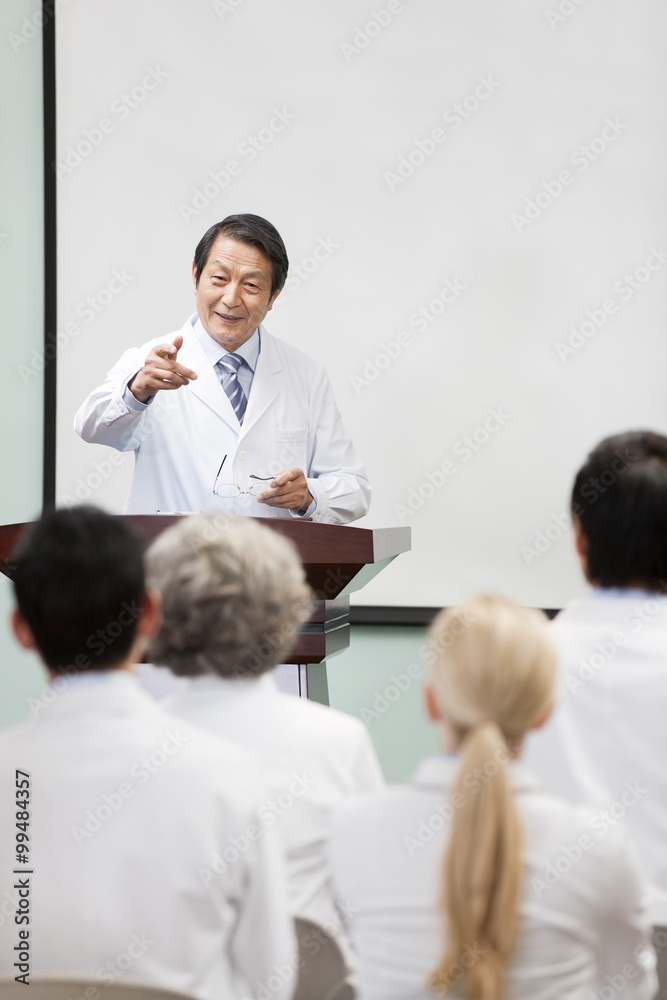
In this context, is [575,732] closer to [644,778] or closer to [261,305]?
[644,778]

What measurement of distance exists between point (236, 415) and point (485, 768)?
195cm

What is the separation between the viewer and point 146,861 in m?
1.01

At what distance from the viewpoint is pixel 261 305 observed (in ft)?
8.86

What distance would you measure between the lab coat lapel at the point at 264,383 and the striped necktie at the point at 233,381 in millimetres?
44

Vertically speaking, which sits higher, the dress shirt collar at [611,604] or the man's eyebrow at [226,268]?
the man's eyebrow at [226,268]

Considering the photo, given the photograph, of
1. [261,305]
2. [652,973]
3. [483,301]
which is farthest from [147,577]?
[483,301]

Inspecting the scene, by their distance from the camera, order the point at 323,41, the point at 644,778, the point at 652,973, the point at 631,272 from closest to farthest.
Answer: the point at 652,973, the point at 644,778, the point at 631,272, the point at 323,41

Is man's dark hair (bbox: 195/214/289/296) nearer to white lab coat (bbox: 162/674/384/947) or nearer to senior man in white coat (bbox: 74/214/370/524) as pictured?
senior man in white coat (bbox: 74/214/370/524)

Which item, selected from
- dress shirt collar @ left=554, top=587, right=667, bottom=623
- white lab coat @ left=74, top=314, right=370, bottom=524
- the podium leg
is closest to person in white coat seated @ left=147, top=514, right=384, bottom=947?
dress shirt collar @ left=554, top=587, right=667, bottom=623

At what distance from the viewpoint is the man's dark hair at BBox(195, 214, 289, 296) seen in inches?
105

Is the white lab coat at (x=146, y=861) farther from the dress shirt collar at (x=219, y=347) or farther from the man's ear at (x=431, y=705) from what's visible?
the dress shirt collar at (x=219, y=347)

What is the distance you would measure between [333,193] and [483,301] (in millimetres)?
634

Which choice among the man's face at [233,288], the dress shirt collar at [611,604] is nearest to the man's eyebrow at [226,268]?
the man's face at [233,288]

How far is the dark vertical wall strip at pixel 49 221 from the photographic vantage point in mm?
3590
